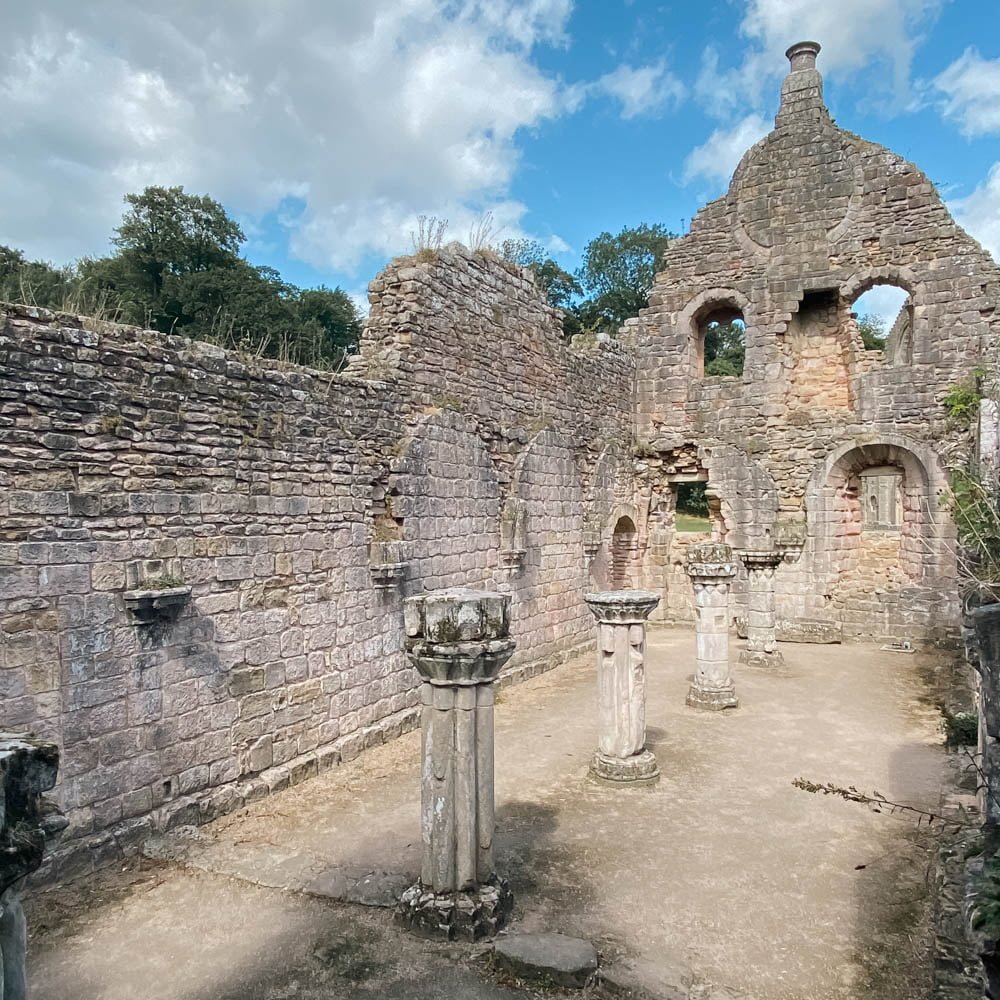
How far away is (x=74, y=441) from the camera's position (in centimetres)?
549

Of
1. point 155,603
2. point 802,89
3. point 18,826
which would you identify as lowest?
point 18,826

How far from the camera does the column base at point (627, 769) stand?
723 centimetres

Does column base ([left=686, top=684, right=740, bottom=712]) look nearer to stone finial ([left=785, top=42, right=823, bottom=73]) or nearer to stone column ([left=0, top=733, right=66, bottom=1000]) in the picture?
stone column ([left=0, top=733, right=66, bottom=1000])

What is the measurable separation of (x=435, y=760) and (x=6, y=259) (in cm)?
2421

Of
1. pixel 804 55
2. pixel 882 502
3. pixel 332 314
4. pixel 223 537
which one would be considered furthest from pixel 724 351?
pixel 223 537

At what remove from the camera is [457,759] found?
4734 millimetres

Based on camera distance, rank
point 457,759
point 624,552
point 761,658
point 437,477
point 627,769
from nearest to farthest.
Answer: point 457,759
point 627,769
point 437,477
point 761,658
point 624,552

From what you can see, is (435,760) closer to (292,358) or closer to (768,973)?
(768,973)

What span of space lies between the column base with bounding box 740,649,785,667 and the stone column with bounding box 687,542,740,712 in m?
2.32

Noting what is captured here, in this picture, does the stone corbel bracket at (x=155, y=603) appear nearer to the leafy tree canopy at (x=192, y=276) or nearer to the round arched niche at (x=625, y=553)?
the round arched niche at (x=625, y=553)

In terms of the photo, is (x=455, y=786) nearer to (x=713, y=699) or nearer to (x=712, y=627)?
(x=713, y=699)

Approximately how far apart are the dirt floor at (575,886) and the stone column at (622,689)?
24 centimetres

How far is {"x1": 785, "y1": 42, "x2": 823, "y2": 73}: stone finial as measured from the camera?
16.1 m

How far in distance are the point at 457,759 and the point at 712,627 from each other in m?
6.04
